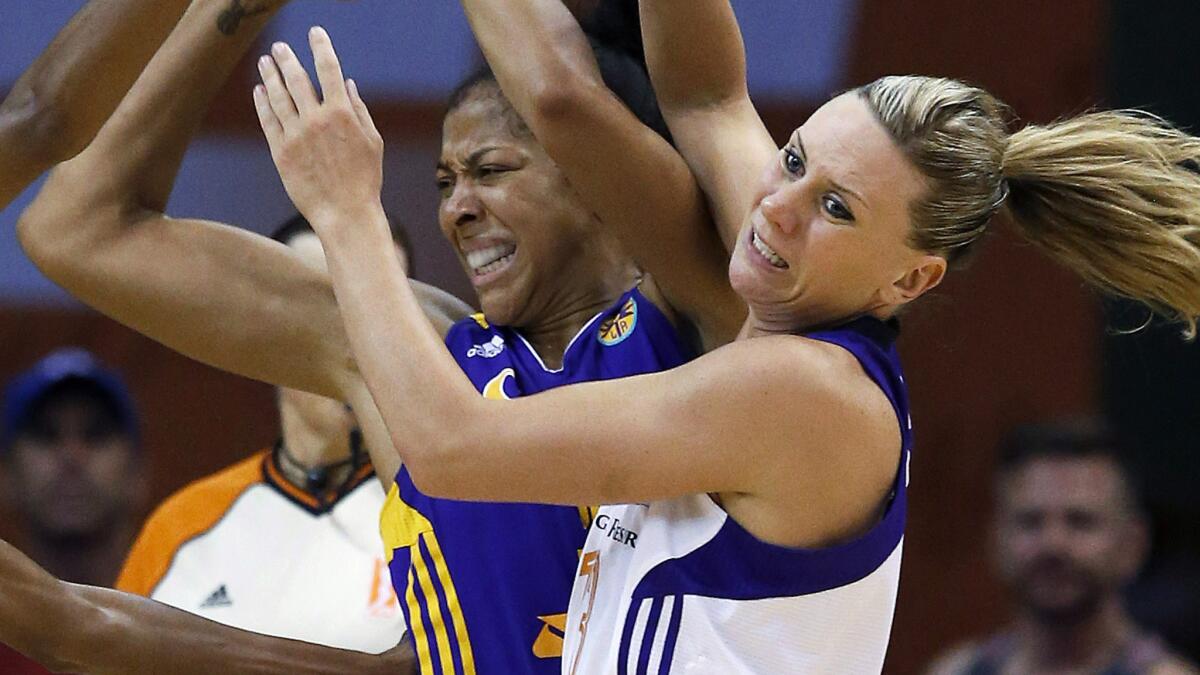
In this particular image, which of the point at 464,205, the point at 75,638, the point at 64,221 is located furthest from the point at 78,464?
the point at 464,205

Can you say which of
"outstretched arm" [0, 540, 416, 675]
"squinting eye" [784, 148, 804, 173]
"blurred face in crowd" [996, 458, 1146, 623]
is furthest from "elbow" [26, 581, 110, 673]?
"blurred face in crowd" [996, 458, 1146, 623]

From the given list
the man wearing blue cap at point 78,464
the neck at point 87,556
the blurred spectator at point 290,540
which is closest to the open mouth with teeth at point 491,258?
the blurred spectator at point 290,540

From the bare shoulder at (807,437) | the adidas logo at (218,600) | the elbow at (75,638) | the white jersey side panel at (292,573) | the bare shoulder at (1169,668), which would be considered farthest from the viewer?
the bare shoulder at (1169,668)

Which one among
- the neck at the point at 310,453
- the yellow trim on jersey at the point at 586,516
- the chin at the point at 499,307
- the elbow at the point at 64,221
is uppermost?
the elbow at the point at 64,221

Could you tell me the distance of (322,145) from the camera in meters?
2.11

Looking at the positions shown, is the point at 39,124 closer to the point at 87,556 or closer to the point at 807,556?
the point at 807,556

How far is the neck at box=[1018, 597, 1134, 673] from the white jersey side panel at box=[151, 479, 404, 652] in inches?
68.0

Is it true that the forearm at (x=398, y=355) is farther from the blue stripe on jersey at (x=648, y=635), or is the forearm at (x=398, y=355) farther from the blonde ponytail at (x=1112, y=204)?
the blonde ponytail at (x=1112, y=204)

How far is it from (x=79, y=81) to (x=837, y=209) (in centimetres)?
91

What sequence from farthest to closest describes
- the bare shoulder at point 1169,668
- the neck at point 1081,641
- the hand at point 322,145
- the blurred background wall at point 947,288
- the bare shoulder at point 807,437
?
1. the blurred background wall at point 947,288
2. the neck at point 1081,641
3. the bare shoulder at point 1169,668
4. the hand at point 322,145
5. the bare shoulder at point 807,437

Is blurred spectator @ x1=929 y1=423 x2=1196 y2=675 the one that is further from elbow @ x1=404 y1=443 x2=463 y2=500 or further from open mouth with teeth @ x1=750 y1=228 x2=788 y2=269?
elbow @ x1=404 y1=443 x2=463 y2=500

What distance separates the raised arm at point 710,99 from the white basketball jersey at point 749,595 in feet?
0.92

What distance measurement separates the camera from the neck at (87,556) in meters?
4.70

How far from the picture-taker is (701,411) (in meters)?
1.99
